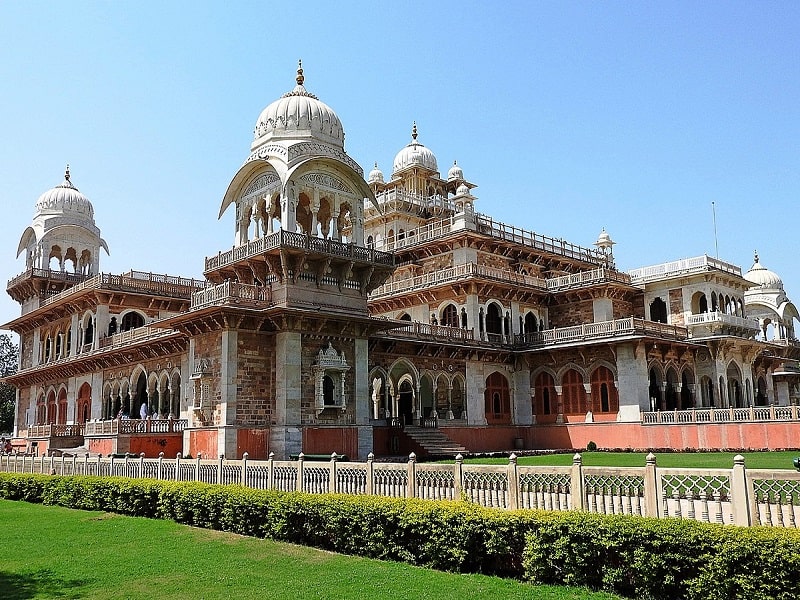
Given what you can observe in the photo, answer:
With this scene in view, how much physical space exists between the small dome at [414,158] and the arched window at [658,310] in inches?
642

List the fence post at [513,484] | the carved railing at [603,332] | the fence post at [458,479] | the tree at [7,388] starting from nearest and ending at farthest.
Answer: the fence post at [513,484], the fence post at [458,479], the carved railing at [603,332], the tree at [7,388]

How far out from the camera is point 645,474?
10.2 meters

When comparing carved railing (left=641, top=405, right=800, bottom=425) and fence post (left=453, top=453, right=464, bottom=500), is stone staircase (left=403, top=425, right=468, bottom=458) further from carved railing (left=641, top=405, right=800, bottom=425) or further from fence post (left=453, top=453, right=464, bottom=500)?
fence post (left=453, top=453, right=464, bottom=500)

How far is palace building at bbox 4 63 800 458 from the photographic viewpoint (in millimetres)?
25031

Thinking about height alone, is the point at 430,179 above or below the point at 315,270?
above

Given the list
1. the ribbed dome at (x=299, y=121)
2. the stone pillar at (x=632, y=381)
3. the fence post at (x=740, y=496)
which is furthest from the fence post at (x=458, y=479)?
the stone pillar at (x=632, y=381)

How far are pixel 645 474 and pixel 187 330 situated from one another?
19.5 metres

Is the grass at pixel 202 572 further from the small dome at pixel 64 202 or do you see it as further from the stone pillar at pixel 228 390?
the small dome at pixel 64 202

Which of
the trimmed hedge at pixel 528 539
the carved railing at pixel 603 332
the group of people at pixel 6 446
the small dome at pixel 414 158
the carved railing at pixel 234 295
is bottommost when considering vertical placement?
the trimmed hedge at pixel 528 539

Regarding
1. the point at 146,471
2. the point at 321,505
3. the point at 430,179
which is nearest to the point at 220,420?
the point at 146,471

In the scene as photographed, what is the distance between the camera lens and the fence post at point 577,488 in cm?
1080

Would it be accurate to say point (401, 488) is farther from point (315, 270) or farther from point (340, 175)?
point (340, 175)

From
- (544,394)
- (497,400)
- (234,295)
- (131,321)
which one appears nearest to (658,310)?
(544,394)

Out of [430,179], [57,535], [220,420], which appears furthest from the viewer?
[430,179]
